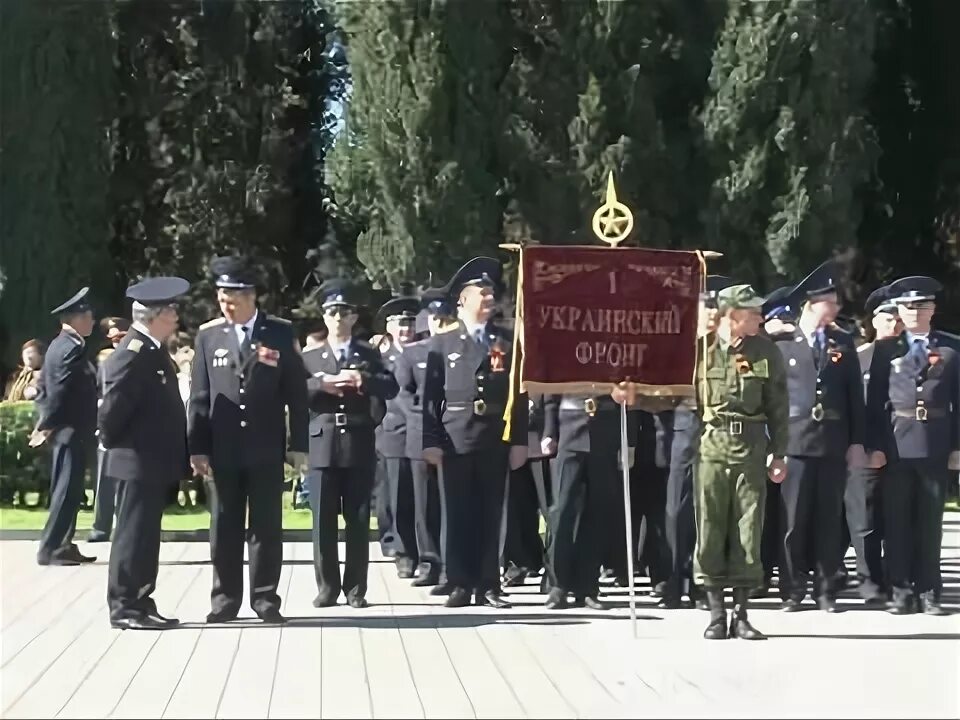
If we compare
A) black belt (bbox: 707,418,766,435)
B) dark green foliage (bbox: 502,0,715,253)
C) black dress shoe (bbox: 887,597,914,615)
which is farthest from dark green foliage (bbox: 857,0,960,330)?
black belt (bbox: 707,418,766,435)

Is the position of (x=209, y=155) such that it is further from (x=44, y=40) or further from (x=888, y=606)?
(x=888, y=606)

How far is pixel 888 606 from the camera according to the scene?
10195 mm

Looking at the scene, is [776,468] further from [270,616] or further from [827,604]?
[270,616]

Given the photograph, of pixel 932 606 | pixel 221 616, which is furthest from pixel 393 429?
pixel 932 606

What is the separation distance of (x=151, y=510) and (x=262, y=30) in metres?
17.3

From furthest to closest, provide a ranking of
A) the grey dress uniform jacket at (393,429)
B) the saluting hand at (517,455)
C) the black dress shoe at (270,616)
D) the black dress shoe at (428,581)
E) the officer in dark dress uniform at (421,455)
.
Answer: the grey dress uniform jacket at (393,429) → the black dress shoe at (428,581) → the officer in dark dress uniform at (421,455) → the saluting hand at (517,455) → the black dress shoe at (270,616)

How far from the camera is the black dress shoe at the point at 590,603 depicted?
9873 millimetres

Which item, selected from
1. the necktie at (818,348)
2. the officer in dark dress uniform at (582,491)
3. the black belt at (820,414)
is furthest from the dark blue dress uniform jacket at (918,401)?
the officer in dark dress uniform at (582,491)

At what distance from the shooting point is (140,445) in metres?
8.86

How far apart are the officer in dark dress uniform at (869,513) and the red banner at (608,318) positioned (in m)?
2.14

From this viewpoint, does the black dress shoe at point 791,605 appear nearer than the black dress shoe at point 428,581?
Yes

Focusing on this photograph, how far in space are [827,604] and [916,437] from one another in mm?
1321

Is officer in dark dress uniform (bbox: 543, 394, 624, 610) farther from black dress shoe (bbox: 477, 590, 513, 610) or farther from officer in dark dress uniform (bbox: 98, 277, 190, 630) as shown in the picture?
officer in dark dress uniform (bbox: 98, 277, 190, 630)

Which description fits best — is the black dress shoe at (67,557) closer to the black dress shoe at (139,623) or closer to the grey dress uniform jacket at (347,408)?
the grey dress uniform jacket at (347,408)
